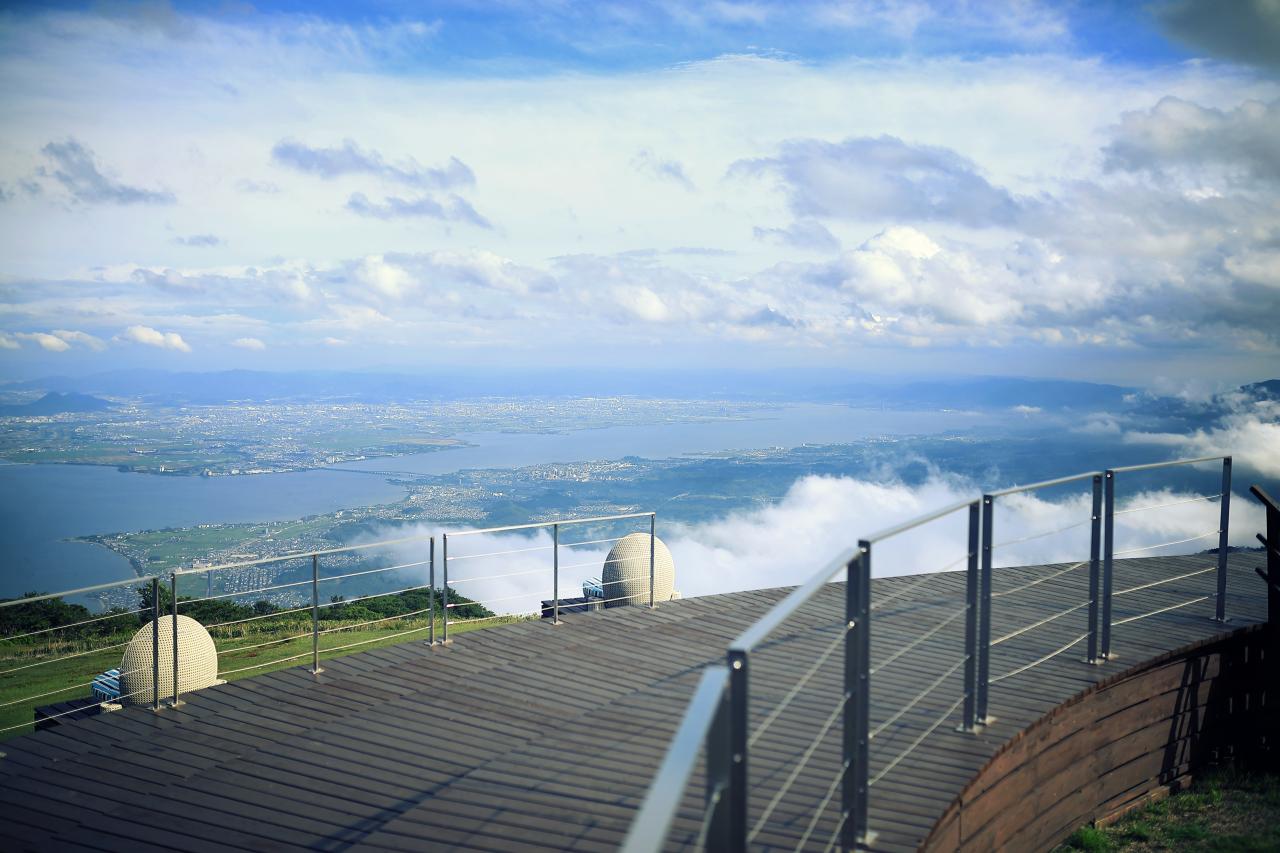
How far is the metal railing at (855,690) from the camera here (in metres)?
1.52

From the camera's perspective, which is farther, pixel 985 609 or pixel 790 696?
pixel 985 609

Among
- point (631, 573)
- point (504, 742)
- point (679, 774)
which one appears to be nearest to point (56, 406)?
point (631, 573)

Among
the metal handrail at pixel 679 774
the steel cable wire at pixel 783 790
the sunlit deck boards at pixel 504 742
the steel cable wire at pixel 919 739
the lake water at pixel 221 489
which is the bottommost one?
the lake water at pixel 221 489

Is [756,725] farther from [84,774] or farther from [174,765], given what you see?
[84,774]

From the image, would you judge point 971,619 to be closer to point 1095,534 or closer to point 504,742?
point 1095,534

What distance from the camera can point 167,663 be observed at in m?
6.81

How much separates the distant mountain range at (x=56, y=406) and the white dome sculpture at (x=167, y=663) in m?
89.1

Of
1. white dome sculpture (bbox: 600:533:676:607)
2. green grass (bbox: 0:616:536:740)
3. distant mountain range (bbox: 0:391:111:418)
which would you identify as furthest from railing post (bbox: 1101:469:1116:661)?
distant mountain range (bbox: 0:391:111:418)

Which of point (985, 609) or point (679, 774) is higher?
point (679, 774)

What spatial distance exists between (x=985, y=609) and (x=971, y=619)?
12 centimetres

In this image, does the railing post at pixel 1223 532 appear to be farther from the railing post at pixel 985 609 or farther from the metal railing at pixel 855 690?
the railing post at pixel 985 609

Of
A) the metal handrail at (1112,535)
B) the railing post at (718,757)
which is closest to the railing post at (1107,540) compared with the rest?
the metal handrail at (1112,535)

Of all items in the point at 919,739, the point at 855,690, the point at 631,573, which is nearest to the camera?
the point at 855,690

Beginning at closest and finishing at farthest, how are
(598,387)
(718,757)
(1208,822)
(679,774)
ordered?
(679,774) < (718,757) < (1208,822) < (598,387)
